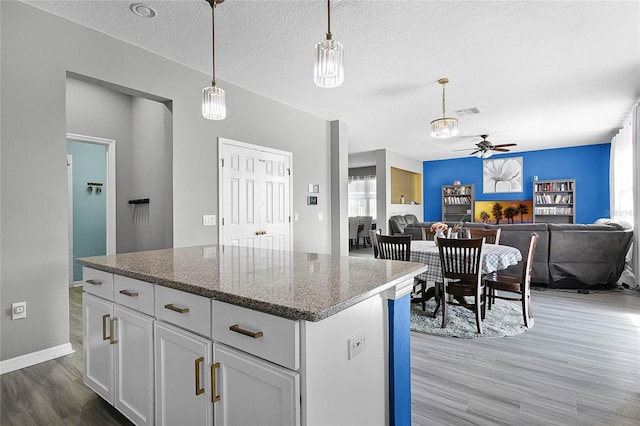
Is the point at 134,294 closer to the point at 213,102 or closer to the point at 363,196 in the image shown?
the point at 213,102

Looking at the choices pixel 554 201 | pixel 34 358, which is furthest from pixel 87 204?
pixel 554 201

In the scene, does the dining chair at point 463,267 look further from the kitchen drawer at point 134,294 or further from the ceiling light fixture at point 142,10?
the ceiling light fixture at point 142,10

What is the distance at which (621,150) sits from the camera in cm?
→ 643

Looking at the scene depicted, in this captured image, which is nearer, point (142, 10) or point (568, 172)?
point (142, 10)

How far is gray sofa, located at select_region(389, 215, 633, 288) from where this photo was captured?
468cm

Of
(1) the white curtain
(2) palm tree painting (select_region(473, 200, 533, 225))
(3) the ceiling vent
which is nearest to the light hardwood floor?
(3) the ceiling vent

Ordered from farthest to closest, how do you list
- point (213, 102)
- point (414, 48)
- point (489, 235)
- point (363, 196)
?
point (363, 196)
point (489, 235)
point (414, 48)
point (213, 102)

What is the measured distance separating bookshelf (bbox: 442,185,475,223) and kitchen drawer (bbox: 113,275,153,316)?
10.1 m

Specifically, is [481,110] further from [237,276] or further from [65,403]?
[65,403]

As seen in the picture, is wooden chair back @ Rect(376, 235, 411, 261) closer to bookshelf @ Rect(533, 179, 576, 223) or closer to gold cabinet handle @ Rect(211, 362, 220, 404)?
gold cabinet handle @ Rect(211, 362, 220, 404)

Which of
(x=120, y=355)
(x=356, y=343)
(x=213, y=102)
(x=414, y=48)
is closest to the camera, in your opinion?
(x=356, y=343)

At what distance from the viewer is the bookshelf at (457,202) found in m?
10.4

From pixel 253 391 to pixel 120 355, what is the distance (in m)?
1.02

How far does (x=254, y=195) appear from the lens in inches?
177
